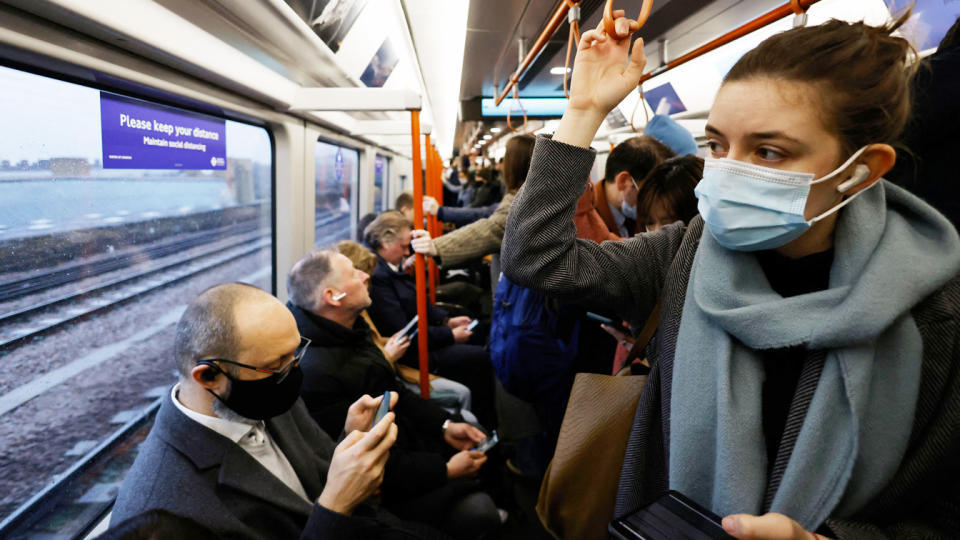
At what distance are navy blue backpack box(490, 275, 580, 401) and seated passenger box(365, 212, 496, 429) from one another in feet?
4.40

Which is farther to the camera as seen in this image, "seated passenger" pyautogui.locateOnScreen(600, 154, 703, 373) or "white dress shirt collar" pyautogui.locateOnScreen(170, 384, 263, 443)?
"seated passenger" pyautogui.locateOnScreen(600, 154, 703, 373)

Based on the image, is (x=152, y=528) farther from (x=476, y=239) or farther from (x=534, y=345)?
(x=476, y=239)

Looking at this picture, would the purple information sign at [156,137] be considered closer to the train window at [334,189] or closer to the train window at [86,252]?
the train window at [86,252]

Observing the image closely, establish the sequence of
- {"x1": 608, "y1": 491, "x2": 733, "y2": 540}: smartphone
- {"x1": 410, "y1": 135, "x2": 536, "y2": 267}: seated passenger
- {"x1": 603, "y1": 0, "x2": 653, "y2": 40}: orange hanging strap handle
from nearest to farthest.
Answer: {"x1": 608, "y1": 491, "x2": 733, "y2": 540}: smartphone → {"x1": 603, "y1": 0, "x2": 653, "y2": 40}: orange hanging strap handle → {"x1": 410, "y1": 135, "x2": 536, "y2": 267}: seated passenger

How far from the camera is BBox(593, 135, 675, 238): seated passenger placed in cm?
234

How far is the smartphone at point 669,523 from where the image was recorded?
0.78m

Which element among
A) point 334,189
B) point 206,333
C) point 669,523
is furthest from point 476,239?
point 334,189

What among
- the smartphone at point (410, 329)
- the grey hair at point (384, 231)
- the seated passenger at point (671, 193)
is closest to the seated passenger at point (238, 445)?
the seated passenger at point (671, 193)

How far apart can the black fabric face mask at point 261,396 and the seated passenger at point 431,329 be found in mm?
1998

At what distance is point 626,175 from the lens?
238 centimetres

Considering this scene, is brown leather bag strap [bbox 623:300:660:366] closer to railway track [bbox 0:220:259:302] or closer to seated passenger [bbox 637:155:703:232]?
seated passenger [bbox 637:155:703:232]

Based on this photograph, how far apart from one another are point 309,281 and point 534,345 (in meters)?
1.16

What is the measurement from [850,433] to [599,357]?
1555 millimetres

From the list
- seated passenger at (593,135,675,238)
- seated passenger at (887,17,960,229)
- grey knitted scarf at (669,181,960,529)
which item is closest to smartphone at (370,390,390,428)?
grey knitted scarf at (669,181,960,529)
